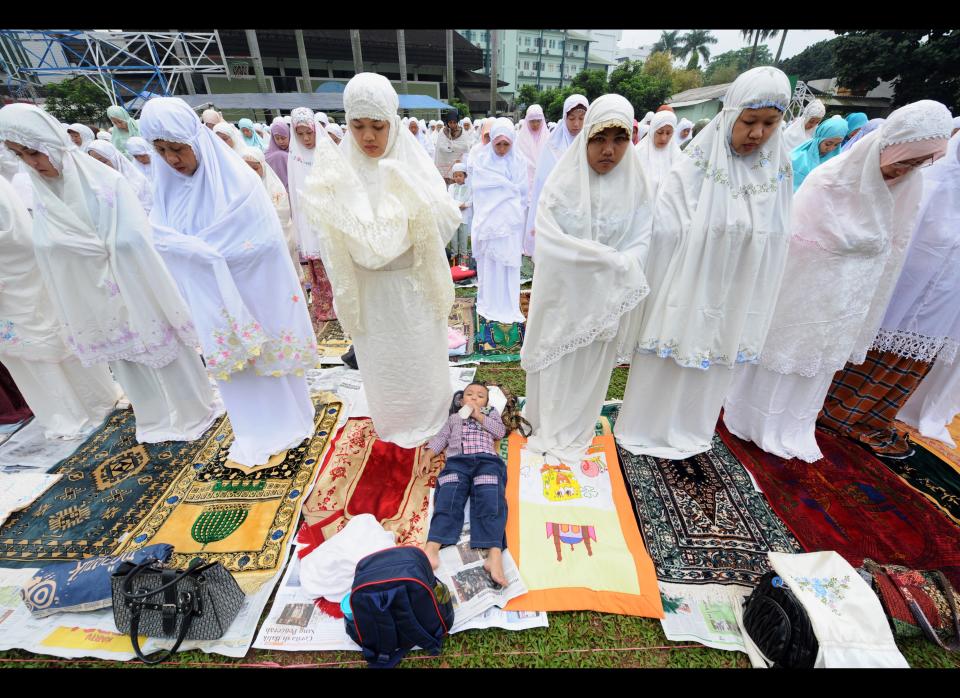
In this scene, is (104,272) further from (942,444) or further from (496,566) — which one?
(942,444)

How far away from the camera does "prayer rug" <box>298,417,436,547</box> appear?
2.41 metres

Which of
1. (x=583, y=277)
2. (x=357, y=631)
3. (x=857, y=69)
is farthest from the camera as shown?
(x=857, y=69)

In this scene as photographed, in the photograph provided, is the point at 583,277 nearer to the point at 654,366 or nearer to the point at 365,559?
the point at 654,366

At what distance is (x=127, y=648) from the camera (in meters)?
1.84

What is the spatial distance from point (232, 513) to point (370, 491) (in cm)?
86

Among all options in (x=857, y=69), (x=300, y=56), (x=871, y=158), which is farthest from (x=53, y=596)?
(x=300, y=56)

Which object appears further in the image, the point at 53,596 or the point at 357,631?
the point at 53,596

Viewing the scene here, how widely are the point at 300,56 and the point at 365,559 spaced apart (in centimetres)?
2886

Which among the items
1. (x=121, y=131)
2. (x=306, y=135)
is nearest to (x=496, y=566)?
(x=306, y=135)

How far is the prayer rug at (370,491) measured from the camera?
2.41m

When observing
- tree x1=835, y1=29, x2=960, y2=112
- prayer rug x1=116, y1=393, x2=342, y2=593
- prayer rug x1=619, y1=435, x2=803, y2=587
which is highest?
tree x1=835, y1=29, x2=960, y2=112

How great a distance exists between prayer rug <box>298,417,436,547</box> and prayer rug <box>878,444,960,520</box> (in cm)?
322

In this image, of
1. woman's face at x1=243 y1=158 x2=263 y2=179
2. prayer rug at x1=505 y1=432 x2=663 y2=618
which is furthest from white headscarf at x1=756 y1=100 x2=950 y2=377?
woman's face at x1=243 y1=158 x2=263 y2=179

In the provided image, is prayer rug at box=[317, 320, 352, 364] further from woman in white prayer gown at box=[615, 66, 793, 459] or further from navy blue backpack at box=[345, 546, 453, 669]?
woman in white prayer gown at box=[615, 66, 793, 459]
